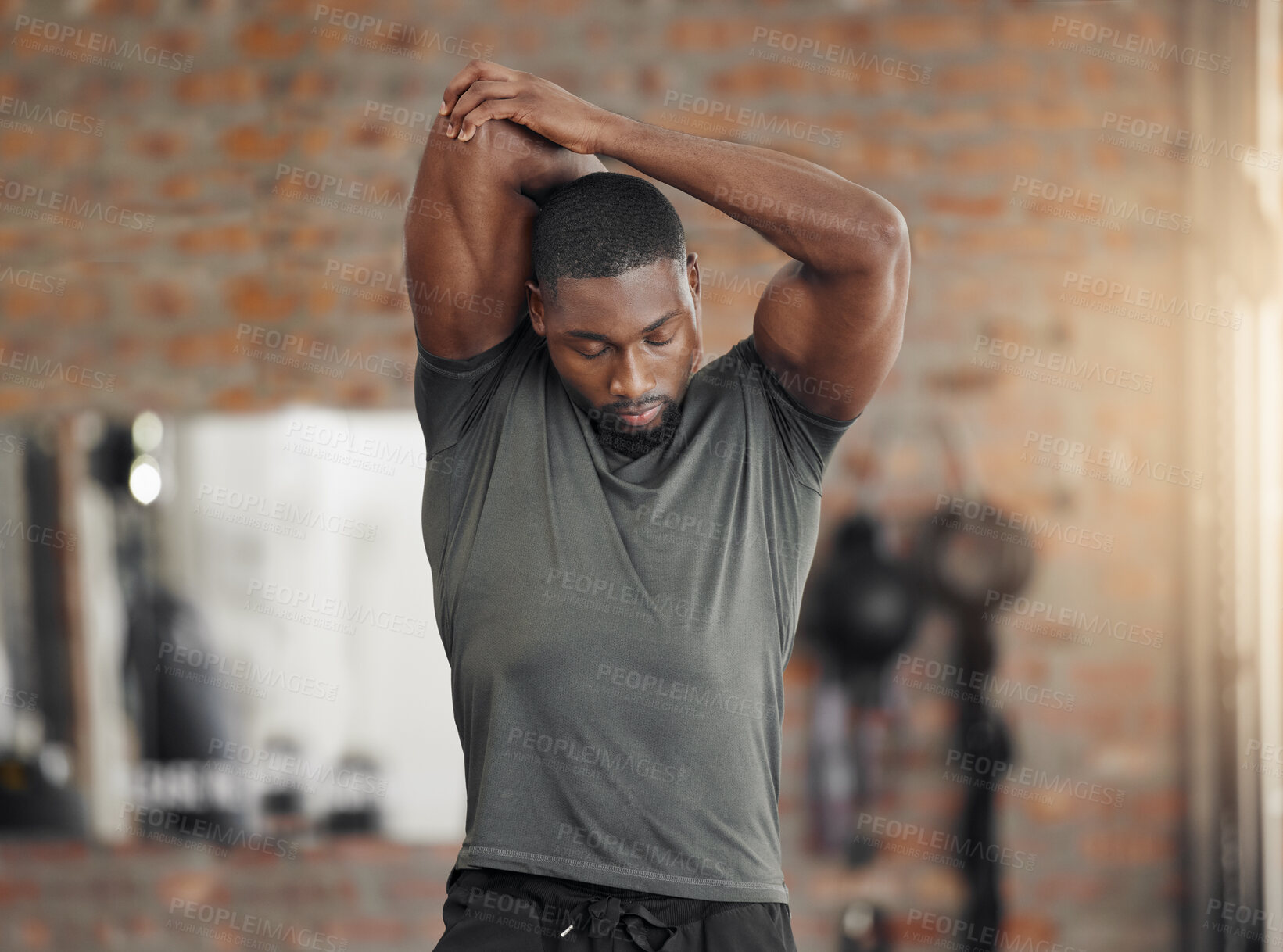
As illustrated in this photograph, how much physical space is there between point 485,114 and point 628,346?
33 centimetres

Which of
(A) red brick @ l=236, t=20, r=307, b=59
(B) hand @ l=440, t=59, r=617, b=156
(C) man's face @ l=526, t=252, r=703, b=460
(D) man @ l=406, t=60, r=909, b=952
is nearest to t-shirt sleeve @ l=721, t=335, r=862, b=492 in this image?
(D) man @ l=406, t=60, r=909, b=952

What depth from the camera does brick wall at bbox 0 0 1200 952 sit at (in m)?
2.80

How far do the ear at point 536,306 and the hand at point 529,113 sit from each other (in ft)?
0.59

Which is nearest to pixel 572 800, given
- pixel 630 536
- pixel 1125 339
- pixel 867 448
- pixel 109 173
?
pixel 630 536

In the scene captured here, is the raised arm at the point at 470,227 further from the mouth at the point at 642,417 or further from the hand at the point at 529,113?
the mouth at the point at 642,417

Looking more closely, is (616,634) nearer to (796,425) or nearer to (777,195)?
(796,425)

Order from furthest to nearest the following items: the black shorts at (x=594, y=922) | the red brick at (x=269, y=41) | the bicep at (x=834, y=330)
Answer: the red brick at (x=269, y=41)
the bicep at (x=834, y=330)
the black shorts at (x=594, y=922)

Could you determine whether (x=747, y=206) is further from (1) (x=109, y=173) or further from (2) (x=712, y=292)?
(1) (x=109, y=173)

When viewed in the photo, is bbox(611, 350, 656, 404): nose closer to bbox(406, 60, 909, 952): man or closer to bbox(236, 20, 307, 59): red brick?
bbox(406, 60, 909, 952): man

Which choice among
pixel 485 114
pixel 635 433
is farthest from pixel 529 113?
pixel 635 433

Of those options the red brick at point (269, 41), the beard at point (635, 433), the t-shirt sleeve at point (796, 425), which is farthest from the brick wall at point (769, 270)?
the beard at point (635, 433)

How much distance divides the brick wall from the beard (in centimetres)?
150

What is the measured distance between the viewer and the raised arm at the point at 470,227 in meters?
1.36

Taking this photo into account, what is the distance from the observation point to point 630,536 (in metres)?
1.35
